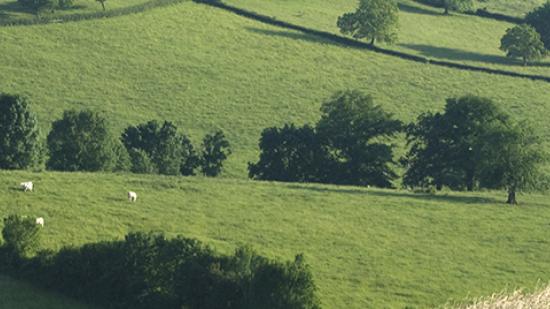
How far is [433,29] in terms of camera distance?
182 metres

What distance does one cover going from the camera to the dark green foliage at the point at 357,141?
114m

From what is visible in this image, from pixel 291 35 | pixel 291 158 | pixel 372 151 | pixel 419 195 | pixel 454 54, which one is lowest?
pixel 419 195

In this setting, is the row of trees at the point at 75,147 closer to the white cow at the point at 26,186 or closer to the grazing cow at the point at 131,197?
the grazing cow at the point at 131,197

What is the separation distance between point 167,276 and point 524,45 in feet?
358

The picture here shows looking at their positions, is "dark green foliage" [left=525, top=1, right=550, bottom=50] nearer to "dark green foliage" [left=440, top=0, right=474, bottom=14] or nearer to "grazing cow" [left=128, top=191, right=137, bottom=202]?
"dark green foliage" [left=440, top=0, right=474, bottom=14]

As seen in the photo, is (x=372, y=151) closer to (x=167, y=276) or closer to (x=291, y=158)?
(x=291, y=158)

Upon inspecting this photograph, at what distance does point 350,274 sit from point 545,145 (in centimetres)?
6391

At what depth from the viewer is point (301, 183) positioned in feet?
348

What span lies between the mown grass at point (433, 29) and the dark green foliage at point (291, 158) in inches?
2177

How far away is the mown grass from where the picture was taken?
168m

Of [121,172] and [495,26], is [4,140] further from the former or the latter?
[495,26]

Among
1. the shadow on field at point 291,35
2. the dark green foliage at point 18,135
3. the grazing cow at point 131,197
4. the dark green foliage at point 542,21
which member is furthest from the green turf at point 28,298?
the dark green foliage at point 542,21

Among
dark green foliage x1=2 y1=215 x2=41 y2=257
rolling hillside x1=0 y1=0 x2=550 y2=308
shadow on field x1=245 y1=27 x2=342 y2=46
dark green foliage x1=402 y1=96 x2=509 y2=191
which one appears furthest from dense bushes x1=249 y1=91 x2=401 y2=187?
shadow on field x1=245 y1=27 x2=342 y2=46

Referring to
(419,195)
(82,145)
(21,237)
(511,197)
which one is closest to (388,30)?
(419,195)
